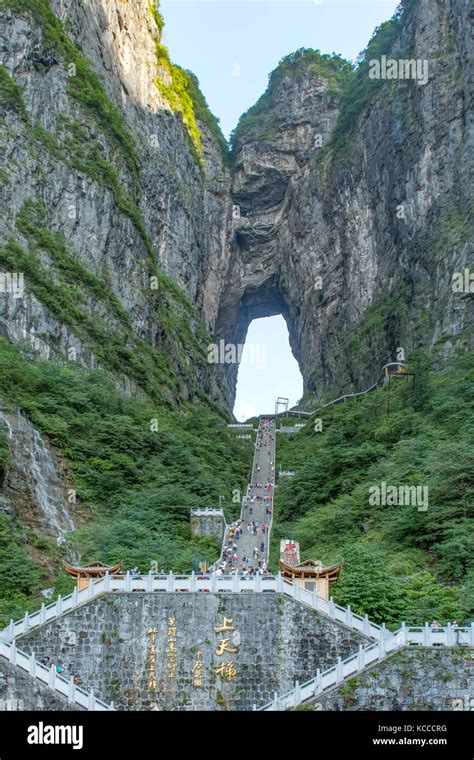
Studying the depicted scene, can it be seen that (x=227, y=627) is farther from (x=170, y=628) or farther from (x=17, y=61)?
(x=17, y=61)

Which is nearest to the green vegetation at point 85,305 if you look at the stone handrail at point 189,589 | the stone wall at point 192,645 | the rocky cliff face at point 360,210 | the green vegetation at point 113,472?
the green vegetation at point 113,472

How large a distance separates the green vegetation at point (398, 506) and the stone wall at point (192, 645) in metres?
2.03

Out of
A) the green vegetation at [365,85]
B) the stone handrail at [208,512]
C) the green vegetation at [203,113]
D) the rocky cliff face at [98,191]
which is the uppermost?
the green vegetation at [203,113]

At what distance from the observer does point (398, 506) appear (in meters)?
33.0

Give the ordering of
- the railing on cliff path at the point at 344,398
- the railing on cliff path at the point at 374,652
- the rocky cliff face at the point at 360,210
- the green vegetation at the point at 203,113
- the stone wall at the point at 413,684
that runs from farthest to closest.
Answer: the green vegetation at the point at 203,113 < the railing on cliff path at the point at 344,398 < the rocky cliff face at the point at 360,210 < the railing on cliff path at the point at 374,652 < the stone wall at the point at 413,684

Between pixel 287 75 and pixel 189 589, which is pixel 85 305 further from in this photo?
pixel 287 75

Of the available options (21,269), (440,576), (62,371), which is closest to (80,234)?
(21,269)

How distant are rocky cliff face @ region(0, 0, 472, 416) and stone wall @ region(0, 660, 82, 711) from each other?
1108 inches

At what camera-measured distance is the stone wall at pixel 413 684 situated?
18.6 meters

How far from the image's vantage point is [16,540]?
91.4 ft

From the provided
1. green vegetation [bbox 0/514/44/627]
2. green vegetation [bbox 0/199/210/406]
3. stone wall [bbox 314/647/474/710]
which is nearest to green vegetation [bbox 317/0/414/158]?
green vegetation [bbox 0/199/210/406]

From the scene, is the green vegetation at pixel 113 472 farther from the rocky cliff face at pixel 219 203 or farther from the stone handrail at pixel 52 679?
the rocky cliff face at pixel 219 203

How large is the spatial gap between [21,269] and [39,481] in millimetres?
18592

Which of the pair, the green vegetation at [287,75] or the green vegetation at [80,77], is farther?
the green vegetation at [287,75]
